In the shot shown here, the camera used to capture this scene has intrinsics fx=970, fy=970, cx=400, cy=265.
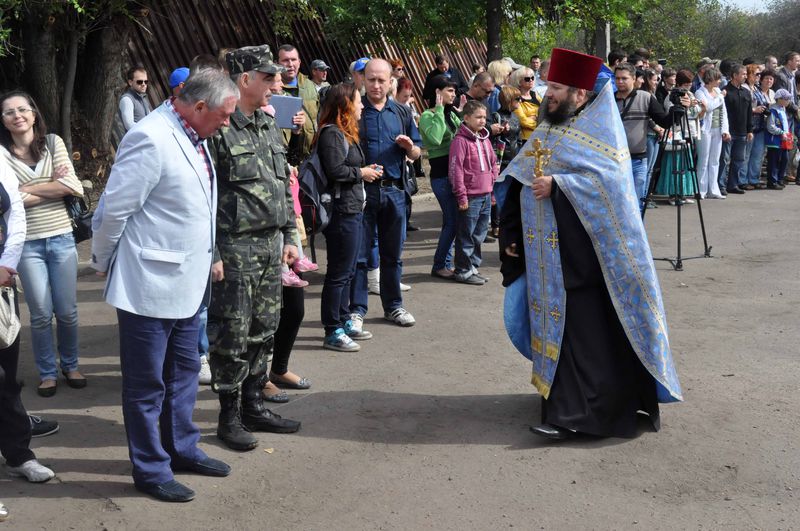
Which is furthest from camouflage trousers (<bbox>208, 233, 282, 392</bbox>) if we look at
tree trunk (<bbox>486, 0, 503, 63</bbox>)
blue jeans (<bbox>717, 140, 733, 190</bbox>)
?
tree trunk (<bbox>486, 0, 503, 63</bbox>)

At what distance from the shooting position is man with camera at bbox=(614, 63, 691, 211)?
1085cm

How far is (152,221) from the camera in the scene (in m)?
4.38

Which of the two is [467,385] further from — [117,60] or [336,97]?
[117,60]

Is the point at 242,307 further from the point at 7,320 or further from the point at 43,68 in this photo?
the point at 43,68

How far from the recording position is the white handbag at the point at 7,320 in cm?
459

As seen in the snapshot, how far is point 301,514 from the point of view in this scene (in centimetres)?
448

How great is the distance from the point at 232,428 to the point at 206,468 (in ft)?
1.35

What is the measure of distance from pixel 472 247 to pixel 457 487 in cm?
468

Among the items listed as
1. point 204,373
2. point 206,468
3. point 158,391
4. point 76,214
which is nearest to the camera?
point 158,391

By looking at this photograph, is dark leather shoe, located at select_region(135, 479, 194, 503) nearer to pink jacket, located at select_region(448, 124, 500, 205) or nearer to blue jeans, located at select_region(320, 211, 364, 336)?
blue jeans, located at select_region(320, 211, 364, 336)

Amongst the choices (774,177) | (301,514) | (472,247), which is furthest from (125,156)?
(774,177)

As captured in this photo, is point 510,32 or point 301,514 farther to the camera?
point 510,32

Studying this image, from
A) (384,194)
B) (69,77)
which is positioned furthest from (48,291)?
(69,77)

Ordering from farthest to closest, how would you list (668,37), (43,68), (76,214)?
(668,37), (43,68), (76,214)
